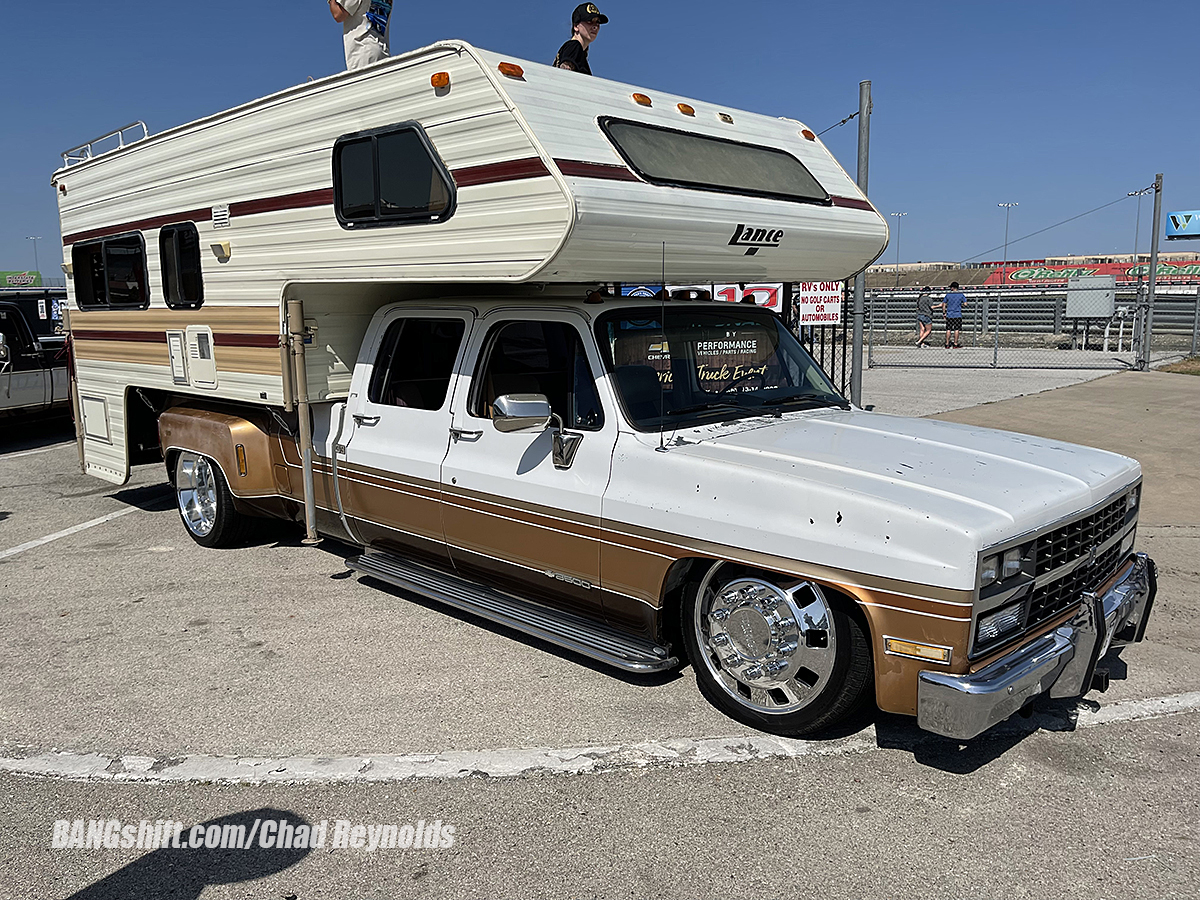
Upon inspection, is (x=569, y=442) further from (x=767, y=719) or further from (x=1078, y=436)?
(x=1078, y=436)

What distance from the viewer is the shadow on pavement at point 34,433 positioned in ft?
39.7

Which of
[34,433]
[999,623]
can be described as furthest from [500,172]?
[34,433]

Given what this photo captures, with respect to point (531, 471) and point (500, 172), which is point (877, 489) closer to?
point (531, 471)

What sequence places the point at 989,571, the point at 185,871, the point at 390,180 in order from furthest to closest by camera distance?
the point at 390,180, the point at 989,571, the point at 185,871

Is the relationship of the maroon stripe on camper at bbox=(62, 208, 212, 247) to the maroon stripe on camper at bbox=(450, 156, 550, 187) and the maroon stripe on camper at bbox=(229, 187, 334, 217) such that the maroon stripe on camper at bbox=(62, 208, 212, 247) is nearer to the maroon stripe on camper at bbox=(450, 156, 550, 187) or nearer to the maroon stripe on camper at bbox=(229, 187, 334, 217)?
the maroon stripe on camper at bbox=(229, 187, 334, 217)

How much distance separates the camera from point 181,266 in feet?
22.9

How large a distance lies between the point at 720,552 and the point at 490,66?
8.34 feet

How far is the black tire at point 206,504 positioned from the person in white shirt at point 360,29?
3063mm

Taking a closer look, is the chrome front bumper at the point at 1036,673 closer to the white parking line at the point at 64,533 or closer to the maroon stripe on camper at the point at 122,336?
the maroon stripe on camper at the point at 122,336

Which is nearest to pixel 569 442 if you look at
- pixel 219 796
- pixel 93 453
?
pixel 219 796

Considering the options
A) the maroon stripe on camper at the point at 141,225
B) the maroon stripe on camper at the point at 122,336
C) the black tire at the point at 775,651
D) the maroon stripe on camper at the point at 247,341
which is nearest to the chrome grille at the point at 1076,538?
the black tire at the point at 775,651

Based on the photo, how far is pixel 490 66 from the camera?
180 inches

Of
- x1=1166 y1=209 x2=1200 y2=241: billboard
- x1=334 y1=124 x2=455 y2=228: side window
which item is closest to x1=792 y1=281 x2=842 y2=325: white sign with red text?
x1=334 y1=124 x2=455 y2=228: side window

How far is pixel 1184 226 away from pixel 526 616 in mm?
37434
